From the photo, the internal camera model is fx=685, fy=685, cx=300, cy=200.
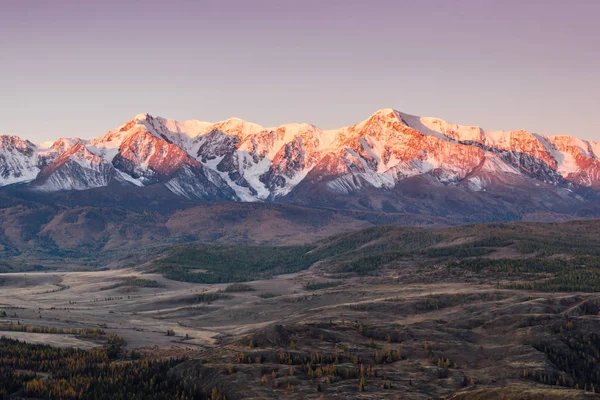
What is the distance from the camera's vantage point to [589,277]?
177500 millimetres

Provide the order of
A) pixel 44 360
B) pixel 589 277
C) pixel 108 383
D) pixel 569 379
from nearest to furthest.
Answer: pixel 108 383, pixel 569 379, pixel 44 360, pixel 589 277

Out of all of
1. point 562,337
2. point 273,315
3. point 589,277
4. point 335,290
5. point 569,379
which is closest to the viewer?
point 569,379

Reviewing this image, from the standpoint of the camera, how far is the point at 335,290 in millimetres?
194375

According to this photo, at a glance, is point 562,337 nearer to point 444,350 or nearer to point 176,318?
point 444,350

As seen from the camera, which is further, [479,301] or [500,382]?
[479,301]

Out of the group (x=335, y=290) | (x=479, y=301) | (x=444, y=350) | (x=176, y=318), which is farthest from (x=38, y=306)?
(x=444, y=350)

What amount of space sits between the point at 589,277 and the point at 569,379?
334 ft

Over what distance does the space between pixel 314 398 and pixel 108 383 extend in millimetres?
24431

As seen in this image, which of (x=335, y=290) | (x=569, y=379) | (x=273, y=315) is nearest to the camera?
(x=569, y=379)

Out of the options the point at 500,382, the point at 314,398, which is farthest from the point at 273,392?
the point at 500,382

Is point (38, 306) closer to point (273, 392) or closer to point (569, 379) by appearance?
point (273, 392)

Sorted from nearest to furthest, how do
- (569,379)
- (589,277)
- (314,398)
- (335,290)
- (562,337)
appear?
(314,398) < (569,379) < (562,337) < (589,277) < (335,290)

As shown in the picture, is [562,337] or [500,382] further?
[562,337]

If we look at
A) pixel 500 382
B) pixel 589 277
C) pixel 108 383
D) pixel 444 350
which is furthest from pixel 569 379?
pixel 589 277
